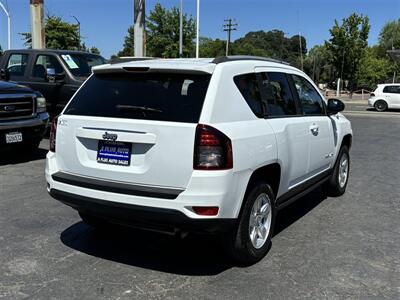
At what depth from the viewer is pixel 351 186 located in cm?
761

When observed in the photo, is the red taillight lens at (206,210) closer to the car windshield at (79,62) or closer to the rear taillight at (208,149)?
the rear taillight at (208,149)

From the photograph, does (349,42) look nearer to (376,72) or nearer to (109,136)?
(376,72)

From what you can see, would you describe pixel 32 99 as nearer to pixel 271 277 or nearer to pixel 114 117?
pixel 114 117

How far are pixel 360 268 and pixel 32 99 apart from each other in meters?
6.69

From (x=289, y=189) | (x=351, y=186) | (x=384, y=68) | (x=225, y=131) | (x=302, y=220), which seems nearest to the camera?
(x=225, y=131)

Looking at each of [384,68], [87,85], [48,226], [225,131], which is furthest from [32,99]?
[384,68]

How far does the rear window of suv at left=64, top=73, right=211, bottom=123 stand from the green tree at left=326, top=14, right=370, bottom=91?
165ft

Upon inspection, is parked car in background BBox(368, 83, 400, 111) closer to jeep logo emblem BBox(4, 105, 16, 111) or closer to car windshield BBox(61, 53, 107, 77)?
car windshield BBox(61, 53, 107, 77)

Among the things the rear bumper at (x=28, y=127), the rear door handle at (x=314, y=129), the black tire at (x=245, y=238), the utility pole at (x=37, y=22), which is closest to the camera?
the black tire at (x=245, y=238)

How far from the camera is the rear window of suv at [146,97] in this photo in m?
3.80

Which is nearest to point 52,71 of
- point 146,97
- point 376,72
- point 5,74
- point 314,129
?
point 5,74

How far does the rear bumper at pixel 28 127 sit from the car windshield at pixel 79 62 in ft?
6.60

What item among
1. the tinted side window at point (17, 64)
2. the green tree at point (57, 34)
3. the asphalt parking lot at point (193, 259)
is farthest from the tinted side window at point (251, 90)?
the green tree at point (57, 34)

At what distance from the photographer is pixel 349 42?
169 feet
